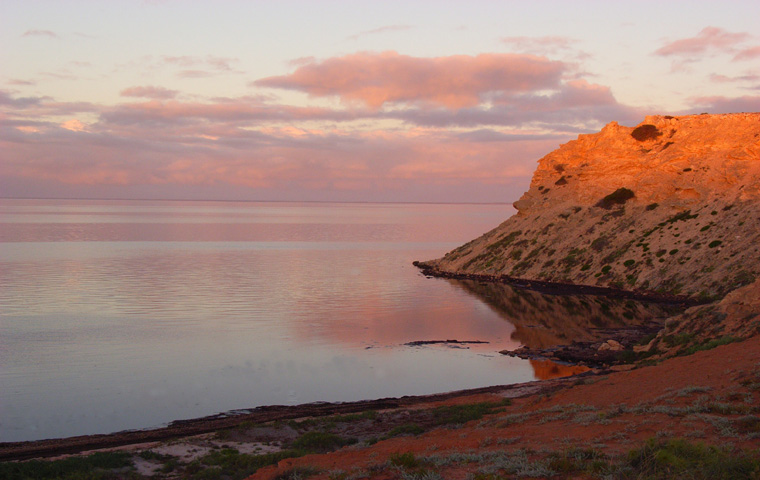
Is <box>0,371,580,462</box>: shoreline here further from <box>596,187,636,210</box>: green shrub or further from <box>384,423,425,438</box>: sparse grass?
<box>596,187,636,210</box>: green shrub

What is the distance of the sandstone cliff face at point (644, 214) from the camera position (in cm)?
5894

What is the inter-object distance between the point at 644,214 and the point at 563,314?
26.1 metres

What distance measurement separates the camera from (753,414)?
53.1ft

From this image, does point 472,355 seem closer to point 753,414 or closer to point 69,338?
point 753,414

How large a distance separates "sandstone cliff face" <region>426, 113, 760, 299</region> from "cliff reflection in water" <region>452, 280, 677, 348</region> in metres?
5.64

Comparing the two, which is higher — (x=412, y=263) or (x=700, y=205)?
(x=700, y=205)

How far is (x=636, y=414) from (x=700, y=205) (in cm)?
5752

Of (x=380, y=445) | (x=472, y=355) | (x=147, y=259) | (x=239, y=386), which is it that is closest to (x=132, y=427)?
(x=239, y=386)

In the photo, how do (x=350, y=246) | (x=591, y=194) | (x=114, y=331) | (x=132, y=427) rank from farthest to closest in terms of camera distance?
(x=350, y=246) → (x=591, y=194) → (x=114, y=331) → (x=132, y=427)

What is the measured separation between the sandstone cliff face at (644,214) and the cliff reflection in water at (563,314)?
18.5 ft

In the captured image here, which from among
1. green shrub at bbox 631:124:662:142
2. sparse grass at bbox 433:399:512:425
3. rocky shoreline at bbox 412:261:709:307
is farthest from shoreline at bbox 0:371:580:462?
green shrub at bbox 631:124:662:142

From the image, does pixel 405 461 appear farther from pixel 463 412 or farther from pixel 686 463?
pixel 463 412

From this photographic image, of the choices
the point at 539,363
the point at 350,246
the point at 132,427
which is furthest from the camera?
the point at 350,246

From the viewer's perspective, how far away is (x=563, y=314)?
52406mm
